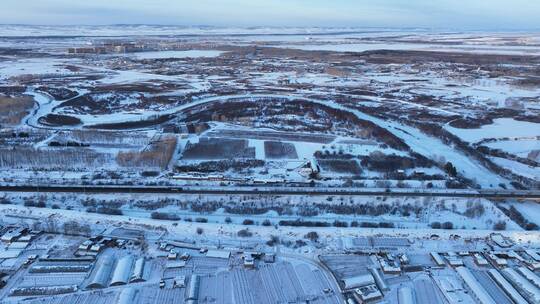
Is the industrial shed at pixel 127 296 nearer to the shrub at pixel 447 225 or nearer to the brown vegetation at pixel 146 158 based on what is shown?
the brown vegetation at pixel 146 158

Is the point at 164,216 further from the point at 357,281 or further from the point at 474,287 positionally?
the point at 474,287

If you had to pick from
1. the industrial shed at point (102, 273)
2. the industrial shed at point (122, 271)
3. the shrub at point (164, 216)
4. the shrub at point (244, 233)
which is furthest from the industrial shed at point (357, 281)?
the shrub at point (164, 216)

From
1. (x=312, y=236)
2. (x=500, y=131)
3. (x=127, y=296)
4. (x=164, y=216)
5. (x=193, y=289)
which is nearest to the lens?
(x=127, y=296)

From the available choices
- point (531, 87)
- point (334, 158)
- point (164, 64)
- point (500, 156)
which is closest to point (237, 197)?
point (334, 158)

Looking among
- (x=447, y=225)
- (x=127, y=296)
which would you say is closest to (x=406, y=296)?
(x=447, y=225)

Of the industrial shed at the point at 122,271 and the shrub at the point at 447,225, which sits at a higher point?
the industrial shed at the point at 122,271

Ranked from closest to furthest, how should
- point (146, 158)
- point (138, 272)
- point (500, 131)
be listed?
point (138, 272) → point (146, 158) → point (500, 131)

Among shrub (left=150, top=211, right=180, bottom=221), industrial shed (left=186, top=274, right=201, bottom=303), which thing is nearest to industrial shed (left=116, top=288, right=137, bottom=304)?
industrial shed (left=186, top=274, right=201, bottom=303)
